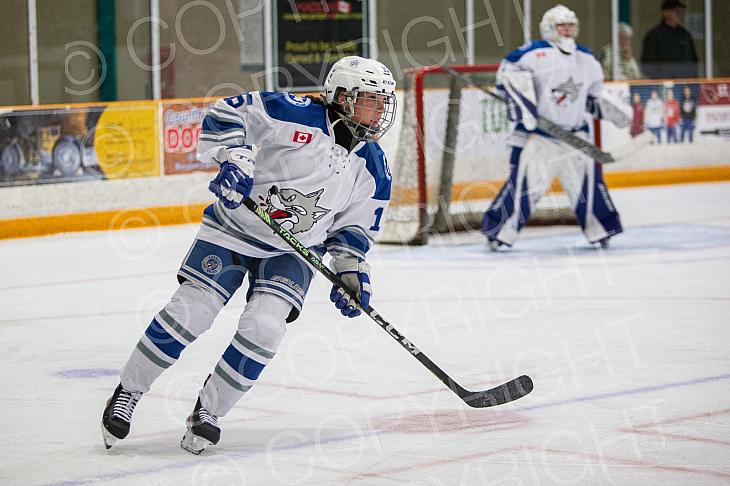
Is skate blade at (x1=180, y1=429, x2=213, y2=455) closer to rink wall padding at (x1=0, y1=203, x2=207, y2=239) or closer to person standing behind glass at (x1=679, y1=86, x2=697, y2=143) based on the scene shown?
rink wall padding at (x1=0, y1=203, x2=207, y2=239)

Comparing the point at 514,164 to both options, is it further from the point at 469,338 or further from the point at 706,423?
the point at 706,423

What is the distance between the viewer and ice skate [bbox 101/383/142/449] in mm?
3266

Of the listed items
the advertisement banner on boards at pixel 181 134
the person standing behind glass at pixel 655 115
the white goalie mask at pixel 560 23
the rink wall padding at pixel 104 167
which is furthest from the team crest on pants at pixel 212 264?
the person standing behind glass at pixel 655 115

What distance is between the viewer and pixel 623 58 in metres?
11.8

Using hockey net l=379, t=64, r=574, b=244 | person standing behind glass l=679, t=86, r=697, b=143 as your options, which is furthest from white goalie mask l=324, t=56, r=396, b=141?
person standing behind glass l=679, t=86, r=697, b=143

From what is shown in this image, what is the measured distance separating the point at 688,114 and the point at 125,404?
28.9ft

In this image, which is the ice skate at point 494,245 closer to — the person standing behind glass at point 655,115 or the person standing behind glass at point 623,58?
the person standing behind glass at point 655,115

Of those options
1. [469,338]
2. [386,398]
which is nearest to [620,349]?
[469,338]

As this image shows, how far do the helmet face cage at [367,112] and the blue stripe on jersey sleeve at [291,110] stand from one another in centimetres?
7

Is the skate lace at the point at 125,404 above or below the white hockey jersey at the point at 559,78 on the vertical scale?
below

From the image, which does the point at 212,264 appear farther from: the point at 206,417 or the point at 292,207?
the point at 206,417

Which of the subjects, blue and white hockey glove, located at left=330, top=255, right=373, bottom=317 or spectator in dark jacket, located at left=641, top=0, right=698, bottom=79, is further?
spectator in dark jacket, located at left=641, top=0, right=698, bottom=79

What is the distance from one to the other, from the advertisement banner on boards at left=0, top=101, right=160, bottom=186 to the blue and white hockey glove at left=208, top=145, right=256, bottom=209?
488 centimetres

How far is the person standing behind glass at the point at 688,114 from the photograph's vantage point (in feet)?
37.0
